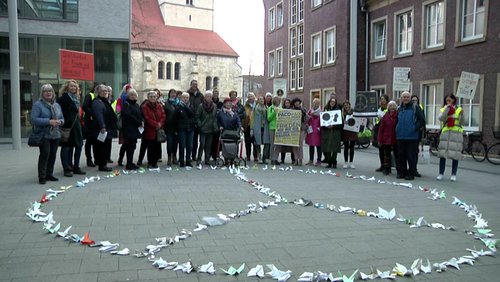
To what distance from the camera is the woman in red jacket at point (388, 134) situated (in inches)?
457

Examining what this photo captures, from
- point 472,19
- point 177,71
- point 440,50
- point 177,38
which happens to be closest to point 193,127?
point 472,19

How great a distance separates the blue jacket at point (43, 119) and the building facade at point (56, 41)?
13.5 meters

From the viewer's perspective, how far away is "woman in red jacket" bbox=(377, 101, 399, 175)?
11.6m

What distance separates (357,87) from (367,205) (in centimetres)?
1963

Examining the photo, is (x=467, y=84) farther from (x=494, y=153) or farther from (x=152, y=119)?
(x=152, y=119)

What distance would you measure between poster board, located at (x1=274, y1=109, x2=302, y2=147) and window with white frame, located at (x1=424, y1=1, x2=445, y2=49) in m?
10.6

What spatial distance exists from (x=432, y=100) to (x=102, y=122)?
612 inches

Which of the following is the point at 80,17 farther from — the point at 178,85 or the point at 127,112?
the point at 178,85

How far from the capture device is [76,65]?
1700cm

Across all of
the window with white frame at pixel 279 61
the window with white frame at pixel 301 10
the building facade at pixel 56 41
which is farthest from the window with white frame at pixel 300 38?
the building facade at pixel 56 41

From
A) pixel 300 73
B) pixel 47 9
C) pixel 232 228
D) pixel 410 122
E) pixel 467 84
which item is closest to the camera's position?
pixel 232 228

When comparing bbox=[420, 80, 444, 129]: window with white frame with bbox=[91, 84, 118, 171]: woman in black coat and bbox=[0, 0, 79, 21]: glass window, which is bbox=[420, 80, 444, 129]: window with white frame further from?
bbox=[0, 0, 79, 21]: glass window

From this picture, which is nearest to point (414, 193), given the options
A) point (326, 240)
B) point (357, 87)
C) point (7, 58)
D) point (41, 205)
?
point (326, 240)

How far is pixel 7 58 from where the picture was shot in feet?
70.5
